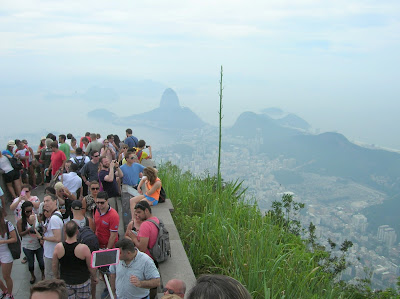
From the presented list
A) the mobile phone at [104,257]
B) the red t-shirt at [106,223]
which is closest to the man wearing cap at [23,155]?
the red t-shirt at [106,223]

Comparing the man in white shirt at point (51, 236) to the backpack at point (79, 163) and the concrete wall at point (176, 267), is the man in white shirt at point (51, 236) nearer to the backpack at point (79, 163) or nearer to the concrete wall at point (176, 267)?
the concrete wall at point (176, 267)

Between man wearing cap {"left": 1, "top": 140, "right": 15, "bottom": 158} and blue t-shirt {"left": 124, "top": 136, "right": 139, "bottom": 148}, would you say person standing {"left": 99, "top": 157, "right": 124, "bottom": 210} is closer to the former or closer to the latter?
blue t-shirt {"left": 124, "top": 136, "right": 139, "bottom": 148}

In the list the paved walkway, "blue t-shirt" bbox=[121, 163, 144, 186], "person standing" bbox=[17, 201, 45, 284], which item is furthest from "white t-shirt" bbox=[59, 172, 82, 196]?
"person standing" bbox=[17, 201, 45, 284]

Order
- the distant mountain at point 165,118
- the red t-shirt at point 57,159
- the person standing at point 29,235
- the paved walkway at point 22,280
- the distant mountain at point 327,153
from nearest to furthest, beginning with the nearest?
the person standing at point 29,235, the paved walkway at point 22,280, the red t-shirt at point 57,159, the distant mountain at point 327,153, the distant mountain at point 165,118

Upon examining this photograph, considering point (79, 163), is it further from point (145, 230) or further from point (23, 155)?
point (145, 230)


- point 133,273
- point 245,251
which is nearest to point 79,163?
point 245,251

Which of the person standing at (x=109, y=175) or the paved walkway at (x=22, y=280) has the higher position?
the person standing at (x=109, y=175)
